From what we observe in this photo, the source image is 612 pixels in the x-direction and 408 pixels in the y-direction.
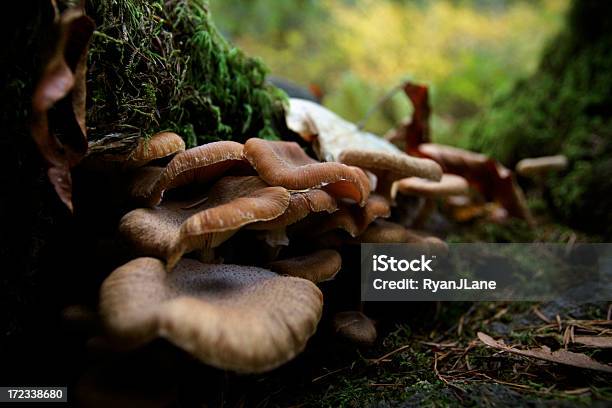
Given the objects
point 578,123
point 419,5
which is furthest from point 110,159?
point 419,5

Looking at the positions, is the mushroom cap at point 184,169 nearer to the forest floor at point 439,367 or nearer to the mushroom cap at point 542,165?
the forest floor at point 439,367

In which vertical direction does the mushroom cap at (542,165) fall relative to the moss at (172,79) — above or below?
below

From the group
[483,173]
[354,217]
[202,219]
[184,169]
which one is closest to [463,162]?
[483,173]

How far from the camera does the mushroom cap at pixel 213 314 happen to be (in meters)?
1.27

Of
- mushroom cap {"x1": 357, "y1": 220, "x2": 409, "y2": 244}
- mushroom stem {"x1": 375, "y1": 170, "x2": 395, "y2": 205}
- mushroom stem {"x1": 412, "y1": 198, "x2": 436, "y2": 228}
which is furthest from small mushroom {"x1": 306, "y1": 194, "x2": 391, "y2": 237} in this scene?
mushroom stem {"x1": 412, "y1": 198, "x2": 436, "y2": 228}

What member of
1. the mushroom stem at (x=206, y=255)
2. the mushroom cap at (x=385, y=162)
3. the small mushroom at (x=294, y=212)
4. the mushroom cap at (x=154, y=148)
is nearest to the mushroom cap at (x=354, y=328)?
the small mushroom at (x=294, y=212)

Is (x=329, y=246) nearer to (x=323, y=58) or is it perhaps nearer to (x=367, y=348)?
(x=367, y=348)

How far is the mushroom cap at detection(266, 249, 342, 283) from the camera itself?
1872 mm

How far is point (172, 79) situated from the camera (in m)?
2.14

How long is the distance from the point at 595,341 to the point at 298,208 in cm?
145

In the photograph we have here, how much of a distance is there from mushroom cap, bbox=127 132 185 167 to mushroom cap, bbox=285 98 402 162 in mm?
863

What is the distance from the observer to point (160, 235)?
1.64m

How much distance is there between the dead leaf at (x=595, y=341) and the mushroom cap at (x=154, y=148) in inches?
79.4

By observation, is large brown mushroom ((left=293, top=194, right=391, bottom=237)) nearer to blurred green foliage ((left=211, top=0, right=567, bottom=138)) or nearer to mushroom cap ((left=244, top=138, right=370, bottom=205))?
mushroom cap ((left=244, top=138, right=370, bottom=205))
